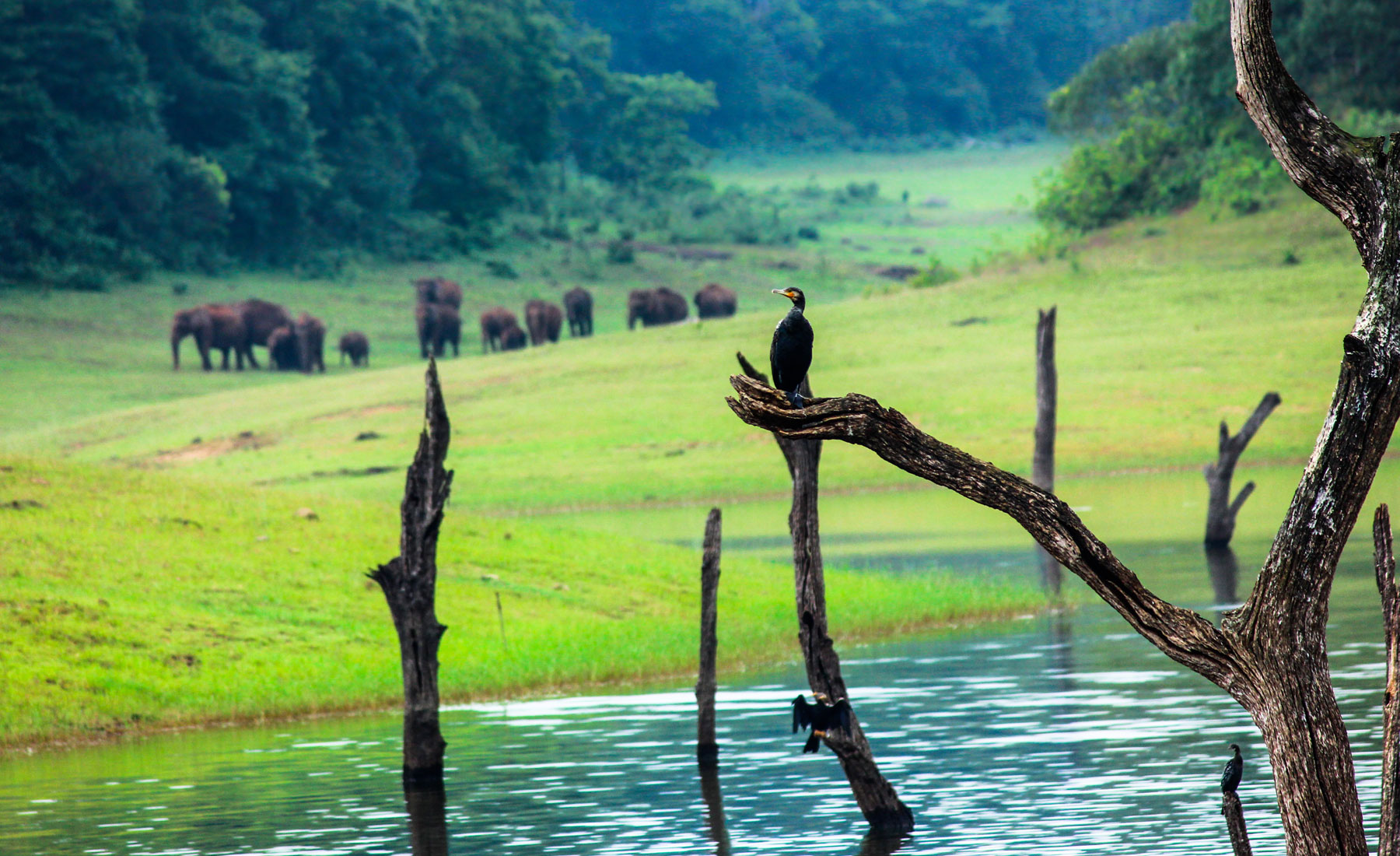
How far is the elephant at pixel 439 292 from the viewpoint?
85.6 m

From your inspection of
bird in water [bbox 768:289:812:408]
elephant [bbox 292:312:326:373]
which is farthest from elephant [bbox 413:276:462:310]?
bird in water [bbox 768:289:812:408]

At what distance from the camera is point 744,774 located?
64.2 feet

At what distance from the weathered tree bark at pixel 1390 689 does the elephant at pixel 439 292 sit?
76354mm

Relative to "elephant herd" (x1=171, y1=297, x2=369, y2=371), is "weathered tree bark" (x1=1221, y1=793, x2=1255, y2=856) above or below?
below

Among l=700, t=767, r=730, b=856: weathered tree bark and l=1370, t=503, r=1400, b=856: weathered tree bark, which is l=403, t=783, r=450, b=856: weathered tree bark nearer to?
l=700, t=767, r=730, b=856: weathered tree bark

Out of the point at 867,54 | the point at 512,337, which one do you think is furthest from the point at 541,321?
the point at 867,54

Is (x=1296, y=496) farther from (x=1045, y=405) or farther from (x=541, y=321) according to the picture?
(x=541, y=321)

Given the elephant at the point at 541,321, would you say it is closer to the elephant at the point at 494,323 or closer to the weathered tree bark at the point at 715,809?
the elephant at the point at 494,323

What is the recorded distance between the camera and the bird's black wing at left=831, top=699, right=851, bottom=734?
15594 mm

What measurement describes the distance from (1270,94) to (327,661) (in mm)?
18199

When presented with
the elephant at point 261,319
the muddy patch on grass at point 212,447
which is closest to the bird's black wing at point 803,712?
the muddy patch on grass at point 212,447

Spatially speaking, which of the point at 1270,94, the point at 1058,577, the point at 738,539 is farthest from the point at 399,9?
the point at 1270,94

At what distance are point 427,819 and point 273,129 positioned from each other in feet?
275

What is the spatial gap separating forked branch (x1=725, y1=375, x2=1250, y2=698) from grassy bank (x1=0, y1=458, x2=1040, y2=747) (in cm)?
1578
